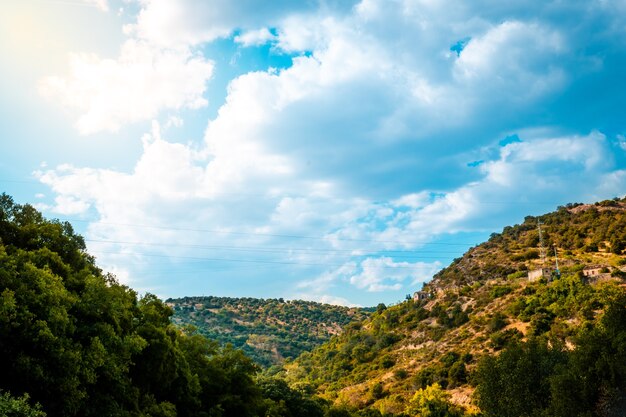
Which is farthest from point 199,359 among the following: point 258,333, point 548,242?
point 258,333

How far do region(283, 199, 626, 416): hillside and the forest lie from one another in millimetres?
451

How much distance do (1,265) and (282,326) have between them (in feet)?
580

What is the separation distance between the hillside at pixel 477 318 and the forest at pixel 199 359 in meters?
0.45

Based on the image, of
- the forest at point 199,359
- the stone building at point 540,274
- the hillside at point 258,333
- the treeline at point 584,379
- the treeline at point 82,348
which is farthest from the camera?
the hillside at point 258,333

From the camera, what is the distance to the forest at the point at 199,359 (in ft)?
66.2

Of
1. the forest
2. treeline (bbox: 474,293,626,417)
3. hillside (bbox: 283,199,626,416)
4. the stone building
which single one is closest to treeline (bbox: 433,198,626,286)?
hillside (bbox: 283,199,626,416)

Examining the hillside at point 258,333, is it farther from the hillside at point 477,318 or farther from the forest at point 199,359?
the forest at point 199,359

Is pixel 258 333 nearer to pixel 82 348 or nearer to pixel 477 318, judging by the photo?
pixel 477 318

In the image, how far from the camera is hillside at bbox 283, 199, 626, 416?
76438mm

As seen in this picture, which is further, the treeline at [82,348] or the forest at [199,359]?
the forest at [199,359]

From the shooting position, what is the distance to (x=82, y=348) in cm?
2194

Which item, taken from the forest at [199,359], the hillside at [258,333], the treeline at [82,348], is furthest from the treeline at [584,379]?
the hillside at [258,333]

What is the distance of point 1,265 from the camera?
2141 cm

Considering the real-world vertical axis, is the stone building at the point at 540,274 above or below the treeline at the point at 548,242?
below
